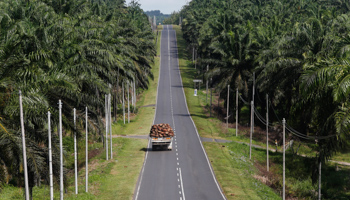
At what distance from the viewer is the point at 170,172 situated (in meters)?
45.7

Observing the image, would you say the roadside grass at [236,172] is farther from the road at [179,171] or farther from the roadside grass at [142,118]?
the roadside grass at [142,118]

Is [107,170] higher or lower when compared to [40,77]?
lower

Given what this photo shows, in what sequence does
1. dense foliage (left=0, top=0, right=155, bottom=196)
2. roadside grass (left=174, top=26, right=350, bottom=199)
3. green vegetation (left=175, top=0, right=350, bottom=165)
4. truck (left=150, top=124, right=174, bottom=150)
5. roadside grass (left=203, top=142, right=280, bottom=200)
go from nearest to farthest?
dense foliage (left=0, top=0, right=155, bottom=196)
green vegetation (left=175, top=0, right=350, bottom=165)
roadside grass (left=203, top=142, right=280, bottom=200)
roadside grass (left=174, top=26, right=350, bottom=199)
truck (left=150, top=124, right=174, bottom=150)

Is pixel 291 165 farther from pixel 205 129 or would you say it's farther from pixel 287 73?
pixel 205 129

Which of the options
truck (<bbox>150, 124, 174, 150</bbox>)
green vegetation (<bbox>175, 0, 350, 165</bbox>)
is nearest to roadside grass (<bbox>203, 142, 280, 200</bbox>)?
truck (<bbox>150, 124, 174, 150</bbox>)

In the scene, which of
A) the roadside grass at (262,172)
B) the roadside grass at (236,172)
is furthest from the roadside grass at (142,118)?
the roadside grass at (236,172)

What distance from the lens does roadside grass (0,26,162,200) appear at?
36438mm

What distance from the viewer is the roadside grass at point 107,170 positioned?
36.4m

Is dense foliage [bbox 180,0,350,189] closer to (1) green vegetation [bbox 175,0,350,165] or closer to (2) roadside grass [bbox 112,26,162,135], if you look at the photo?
(1) green vegetation [bbox 175,0,350,165]

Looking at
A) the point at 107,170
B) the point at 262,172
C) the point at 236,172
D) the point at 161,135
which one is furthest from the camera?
the point at 161,135

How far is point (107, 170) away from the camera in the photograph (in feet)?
151

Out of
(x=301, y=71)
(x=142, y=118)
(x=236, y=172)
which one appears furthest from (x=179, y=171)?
(x=142, y=118)

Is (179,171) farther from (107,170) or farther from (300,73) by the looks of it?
(300,73)

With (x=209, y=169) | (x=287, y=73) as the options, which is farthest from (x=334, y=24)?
(x=209, y=169)
